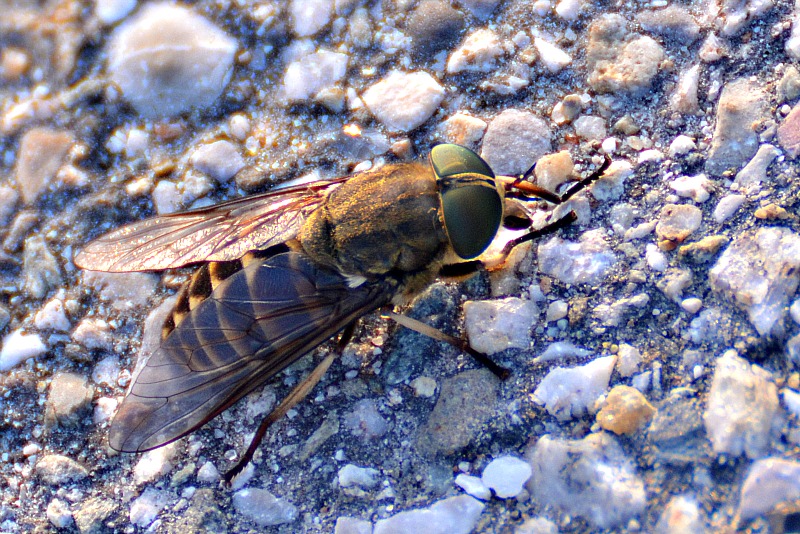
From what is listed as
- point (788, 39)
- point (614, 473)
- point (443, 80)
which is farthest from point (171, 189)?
point (788, 39)

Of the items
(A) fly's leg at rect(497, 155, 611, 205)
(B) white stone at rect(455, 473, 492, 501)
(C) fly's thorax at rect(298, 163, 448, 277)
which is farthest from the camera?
A: (A) fly's leg at rect(497, 155, 611, 205)

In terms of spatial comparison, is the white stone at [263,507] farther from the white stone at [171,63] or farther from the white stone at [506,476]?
A: the white stone at [171,63]

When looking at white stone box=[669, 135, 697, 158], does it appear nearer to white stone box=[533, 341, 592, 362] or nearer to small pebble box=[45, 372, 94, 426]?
white stone box=[533, 341, 592, 362]

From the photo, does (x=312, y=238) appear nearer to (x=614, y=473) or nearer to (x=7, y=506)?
(x=614, y=473)

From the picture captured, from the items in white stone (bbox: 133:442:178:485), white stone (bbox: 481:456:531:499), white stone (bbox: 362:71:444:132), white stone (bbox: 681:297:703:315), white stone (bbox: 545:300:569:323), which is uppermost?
white stone (bbox: 362:71:444:132)

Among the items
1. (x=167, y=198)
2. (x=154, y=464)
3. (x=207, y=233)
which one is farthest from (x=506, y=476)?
(x=167, y=198)

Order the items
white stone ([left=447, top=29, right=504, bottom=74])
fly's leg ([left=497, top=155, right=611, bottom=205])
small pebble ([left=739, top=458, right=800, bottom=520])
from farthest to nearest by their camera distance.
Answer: white stone ([left=447, top=29, right=504, bottom=74]) → fly's leg ([left=497, top=155, right=611, bottom=205]) → small pebble ([left=739, top=458, right=800, bottom=520])

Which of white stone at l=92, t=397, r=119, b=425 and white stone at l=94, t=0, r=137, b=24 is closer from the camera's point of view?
white stone at l=92, t=397, r=119, b=425

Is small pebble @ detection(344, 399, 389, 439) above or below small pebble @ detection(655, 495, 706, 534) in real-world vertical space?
below

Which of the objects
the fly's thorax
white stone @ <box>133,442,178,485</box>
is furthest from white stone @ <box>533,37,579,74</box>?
white stone @ <box>133,442,178,485</box>
